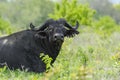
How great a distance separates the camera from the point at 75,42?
2223 cm

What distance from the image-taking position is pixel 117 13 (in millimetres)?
102062

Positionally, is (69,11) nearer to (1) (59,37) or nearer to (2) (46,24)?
(2) (46,24)

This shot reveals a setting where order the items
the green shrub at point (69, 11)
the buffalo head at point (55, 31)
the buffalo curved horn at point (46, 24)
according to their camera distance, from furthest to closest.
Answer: the green shrub at point (69, 11) → the buffalo curved horn at point (46, 24) → the buffalo head at point (55, 31)

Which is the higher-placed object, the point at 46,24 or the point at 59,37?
the point at 46,24

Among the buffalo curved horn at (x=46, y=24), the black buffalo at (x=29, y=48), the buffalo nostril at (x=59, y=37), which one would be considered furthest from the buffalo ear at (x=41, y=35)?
the buffalo nostril at (x=59, y=37)

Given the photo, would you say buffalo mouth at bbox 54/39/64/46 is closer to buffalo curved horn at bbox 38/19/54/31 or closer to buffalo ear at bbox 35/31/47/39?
buffalo ear at bbox 35/31/47/39

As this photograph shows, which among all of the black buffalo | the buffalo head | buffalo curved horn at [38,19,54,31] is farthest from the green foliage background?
buffalo curved horn at [38,19,54,31]

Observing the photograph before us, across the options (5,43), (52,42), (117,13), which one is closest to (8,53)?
(5,43)

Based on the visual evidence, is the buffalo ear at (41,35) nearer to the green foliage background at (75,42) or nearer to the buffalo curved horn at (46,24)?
the buffalo curved horn at (46,24)

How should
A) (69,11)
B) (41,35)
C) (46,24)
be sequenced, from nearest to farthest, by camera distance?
(46,24)
(41,35)
(69,11)

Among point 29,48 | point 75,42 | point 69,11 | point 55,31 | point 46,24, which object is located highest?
point 69,11

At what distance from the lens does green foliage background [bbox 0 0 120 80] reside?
813 cm

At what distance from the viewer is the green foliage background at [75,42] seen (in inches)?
320

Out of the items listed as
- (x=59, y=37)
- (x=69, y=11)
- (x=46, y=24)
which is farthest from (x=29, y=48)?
(x=69, y=11)
